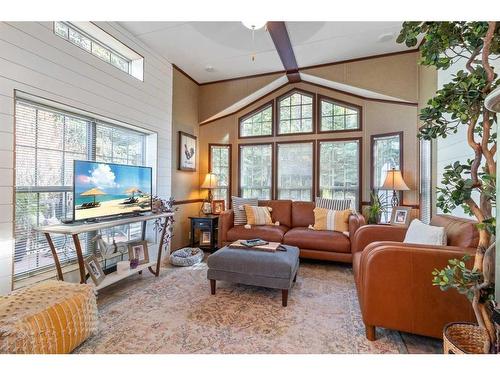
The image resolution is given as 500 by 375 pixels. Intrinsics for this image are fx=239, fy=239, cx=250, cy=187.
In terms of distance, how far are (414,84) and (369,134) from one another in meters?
0.90

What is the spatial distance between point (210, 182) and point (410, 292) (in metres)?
3.51

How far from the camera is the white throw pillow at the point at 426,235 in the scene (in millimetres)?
1915

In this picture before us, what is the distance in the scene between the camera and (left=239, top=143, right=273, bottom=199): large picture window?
4.64m

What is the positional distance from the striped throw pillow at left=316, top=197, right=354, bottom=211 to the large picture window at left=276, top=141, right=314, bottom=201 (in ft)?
1.40

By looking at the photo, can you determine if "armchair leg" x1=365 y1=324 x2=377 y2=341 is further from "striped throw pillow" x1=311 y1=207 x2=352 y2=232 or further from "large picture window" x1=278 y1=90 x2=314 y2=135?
"large picture window" x1=278 y1=90 x2=314 y2=135

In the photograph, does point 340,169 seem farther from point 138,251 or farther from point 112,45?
point 112,45

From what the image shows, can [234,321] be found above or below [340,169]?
below

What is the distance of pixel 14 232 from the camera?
1.98 meters

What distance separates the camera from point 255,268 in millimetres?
2336

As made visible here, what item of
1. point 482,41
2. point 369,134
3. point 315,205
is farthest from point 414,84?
point 482,41

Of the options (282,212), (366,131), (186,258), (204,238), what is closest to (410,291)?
(282,212)
